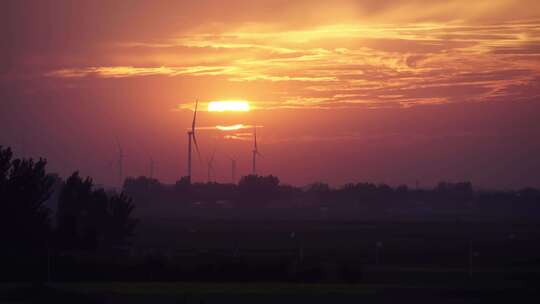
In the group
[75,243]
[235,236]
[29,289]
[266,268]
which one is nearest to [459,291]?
[266,268]

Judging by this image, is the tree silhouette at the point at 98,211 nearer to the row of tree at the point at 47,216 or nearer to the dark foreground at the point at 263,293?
the row of tree at the point at 47,216

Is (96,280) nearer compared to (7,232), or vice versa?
(96,280)

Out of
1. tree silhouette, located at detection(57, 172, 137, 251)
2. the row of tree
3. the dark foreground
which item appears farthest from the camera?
tree silhouette, located at detection(57, 172, 137, 251)

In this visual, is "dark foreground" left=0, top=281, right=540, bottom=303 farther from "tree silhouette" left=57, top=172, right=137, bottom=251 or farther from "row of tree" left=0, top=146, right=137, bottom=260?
"tree silhouette" left=57, top=172, right=137, bottom=251

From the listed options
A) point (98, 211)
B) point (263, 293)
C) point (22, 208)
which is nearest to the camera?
point (263, 293)

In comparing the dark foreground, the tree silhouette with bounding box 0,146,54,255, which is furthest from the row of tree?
the dark foreground

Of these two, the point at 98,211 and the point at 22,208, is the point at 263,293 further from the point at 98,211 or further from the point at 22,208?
the point at 98,211

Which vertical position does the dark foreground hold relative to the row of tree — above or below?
below

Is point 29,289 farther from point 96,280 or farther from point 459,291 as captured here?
point 459,291

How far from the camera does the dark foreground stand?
132ft

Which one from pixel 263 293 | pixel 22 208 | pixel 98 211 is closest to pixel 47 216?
pixel 22 208

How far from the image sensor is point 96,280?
53219 millimetres

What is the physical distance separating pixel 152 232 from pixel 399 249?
148ft

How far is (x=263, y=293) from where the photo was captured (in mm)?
43125
